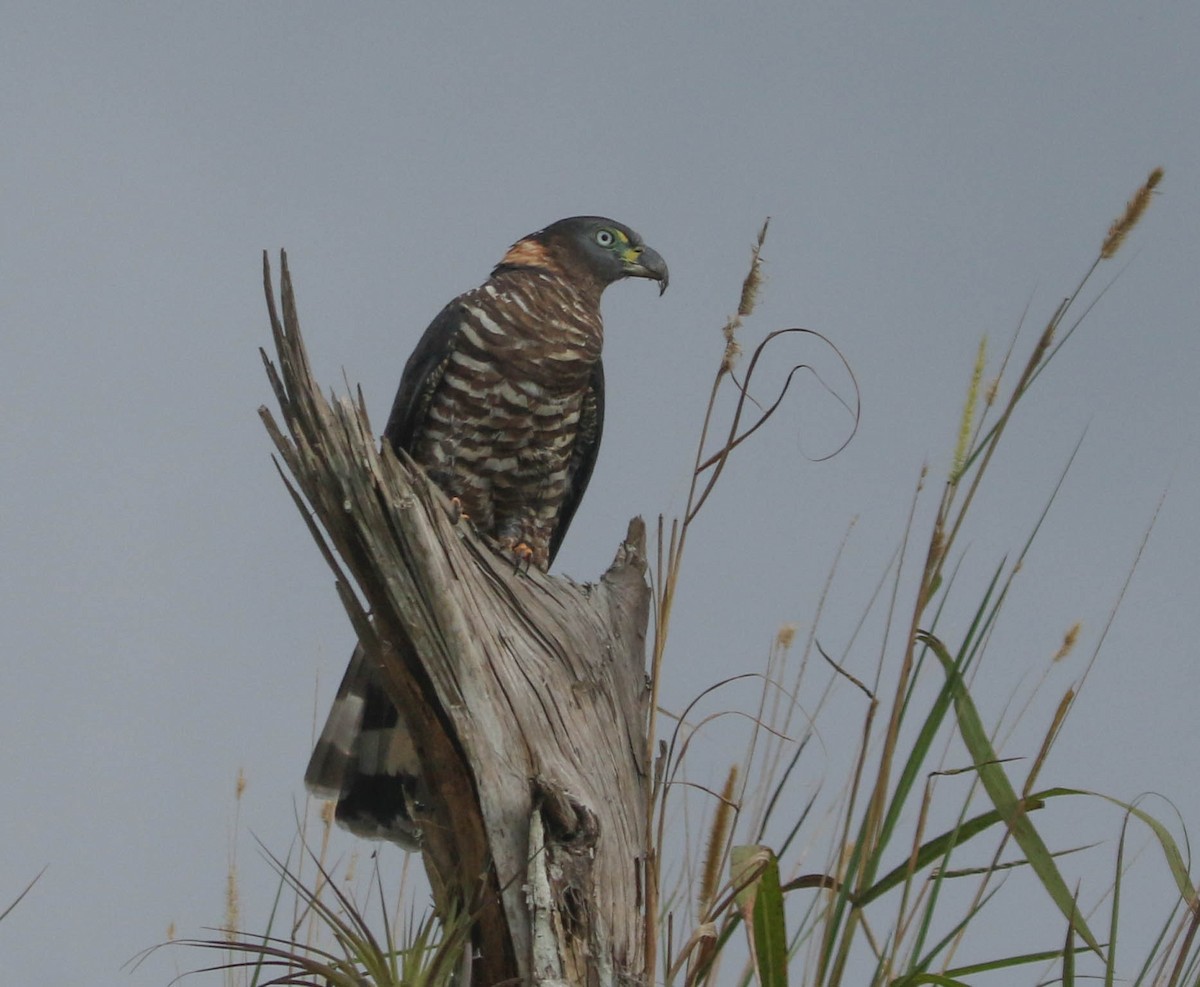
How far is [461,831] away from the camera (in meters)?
2.55

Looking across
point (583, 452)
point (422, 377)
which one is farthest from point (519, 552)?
point (583, 452)

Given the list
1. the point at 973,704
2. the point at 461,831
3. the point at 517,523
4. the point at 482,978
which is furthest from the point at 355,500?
the point at 517,523

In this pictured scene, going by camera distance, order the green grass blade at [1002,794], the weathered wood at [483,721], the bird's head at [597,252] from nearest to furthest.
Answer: the green grass blade at [1002,794] < the weathered wood at [483,721] < the bird's head at [597,252]

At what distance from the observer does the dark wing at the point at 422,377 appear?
Result: 407 centimetres

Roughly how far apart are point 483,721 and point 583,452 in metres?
2.04

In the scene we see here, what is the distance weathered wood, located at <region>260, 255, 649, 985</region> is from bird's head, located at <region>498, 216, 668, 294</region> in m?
2.04

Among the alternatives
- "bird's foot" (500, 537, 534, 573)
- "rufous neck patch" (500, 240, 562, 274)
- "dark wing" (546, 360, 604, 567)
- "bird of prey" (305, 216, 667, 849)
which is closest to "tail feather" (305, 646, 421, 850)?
"bird of prey" (305, 216, 667, 849)

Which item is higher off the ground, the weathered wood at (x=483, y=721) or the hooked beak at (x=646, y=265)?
the hooked beak at (x=646, y=265)

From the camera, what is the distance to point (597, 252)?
4719 millimetres

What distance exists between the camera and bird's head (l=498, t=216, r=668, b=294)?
4667 millimetres

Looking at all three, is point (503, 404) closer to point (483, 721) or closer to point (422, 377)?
point (422, 377)

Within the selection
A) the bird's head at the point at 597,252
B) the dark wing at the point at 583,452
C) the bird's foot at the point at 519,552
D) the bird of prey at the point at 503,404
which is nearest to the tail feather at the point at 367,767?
the bird of prey at the point at 503,404

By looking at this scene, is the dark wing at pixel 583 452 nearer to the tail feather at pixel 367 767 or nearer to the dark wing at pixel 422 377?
the dark wing at pixel 422 377

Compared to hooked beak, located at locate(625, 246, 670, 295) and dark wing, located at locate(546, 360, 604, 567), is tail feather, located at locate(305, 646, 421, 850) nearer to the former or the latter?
dark wing, located at locate(546, 360, 604, 567)
